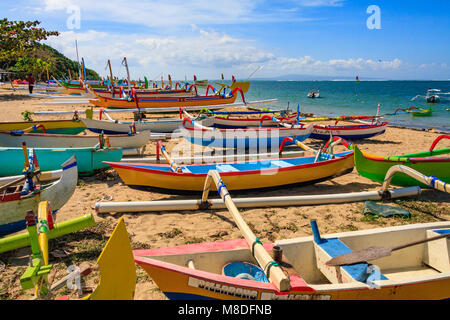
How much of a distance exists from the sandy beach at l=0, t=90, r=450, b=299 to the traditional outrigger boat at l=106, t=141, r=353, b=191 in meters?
0.39

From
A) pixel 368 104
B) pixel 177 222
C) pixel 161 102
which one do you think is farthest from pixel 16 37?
pixel 368 104

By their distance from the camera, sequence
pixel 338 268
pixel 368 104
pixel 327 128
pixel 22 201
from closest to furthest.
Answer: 1. pixel 338 268
2. pixel 22 201
3. pixel 327 128
4. pixel 368 104

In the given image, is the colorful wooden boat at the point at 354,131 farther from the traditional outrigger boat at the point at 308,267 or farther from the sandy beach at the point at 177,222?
the traditional outrigger boat at the point at 308,267

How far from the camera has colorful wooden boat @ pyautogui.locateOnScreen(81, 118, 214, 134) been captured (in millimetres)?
11328

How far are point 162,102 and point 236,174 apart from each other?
1499 cm

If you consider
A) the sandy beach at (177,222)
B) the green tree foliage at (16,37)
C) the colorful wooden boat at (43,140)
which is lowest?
the sandy beach at (177,222)

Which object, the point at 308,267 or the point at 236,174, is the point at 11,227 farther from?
the point at 308,267

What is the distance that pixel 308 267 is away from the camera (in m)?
3.38

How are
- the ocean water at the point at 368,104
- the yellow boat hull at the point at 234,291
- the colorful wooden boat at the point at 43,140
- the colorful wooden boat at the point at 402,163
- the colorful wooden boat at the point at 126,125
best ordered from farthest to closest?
the ocean water at the point at 368,104 → the colorful wooden boat at the point at 126,125 → the colorful wooden boat at the point at 43,140 → the colorful wooden boat at the point at 402,163 → the yellow boat hull at the point at 234,291

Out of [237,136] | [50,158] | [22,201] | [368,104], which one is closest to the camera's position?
[22,201]

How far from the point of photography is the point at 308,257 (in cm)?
338

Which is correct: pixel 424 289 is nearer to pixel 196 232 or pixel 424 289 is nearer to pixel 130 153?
pixel 196 232

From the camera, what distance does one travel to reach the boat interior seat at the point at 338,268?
2.88 meters

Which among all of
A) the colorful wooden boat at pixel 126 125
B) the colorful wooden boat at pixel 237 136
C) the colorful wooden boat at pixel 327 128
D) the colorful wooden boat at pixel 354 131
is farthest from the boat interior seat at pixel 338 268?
the colorful wooden boat at pixel 126 125
